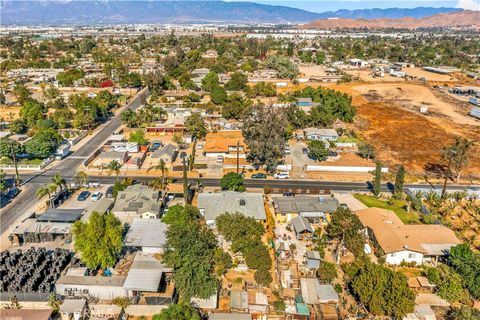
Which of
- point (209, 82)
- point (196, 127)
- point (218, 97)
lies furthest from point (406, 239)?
point (209, 82)

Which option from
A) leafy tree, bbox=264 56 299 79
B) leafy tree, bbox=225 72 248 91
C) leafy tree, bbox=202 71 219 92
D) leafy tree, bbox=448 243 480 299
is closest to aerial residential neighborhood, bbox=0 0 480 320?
leafy tree, bbox=448 243 480 299

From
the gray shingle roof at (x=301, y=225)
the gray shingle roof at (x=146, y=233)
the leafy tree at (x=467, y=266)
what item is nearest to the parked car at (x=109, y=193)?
the gray shingle roof at (x=146, y=233)

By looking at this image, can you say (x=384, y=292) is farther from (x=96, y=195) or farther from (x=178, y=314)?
(x=96, y=195)

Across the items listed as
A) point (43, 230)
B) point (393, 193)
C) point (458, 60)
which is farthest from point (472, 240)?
point (458, 60)

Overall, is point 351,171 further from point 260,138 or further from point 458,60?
point 458,60

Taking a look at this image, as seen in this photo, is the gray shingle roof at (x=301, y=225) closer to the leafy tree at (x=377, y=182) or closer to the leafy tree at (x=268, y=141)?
the leafy tree at (x=377, y=182)

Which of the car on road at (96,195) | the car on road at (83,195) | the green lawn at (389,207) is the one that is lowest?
the car on road at (83,195)
